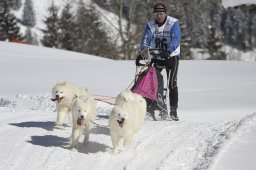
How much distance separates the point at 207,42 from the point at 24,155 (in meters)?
57.5

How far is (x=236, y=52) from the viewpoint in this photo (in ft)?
265

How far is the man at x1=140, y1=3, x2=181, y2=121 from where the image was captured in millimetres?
8133

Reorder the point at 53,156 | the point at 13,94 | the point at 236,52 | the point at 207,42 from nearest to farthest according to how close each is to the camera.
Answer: the point at 53,156, the point at 13,94, the point at 207,42, the point at 236,52

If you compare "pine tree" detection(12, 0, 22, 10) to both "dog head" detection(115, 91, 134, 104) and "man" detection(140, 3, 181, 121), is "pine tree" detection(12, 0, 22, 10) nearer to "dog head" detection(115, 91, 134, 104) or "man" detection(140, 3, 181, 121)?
"man" detection(140, 3, 181, 121)

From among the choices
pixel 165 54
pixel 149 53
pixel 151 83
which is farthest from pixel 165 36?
pixel 151 83

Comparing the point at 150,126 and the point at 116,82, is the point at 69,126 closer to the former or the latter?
the point at 150,126

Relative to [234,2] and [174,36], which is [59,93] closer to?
[174,36]

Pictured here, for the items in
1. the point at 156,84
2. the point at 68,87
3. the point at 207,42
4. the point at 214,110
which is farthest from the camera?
the point at 207,42

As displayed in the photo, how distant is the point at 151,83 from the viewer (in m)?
7.93

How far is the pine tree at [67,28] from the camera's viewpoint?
49.4 metres

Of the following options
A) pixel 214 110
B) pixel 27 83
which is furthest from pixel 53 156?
pixel 27 83

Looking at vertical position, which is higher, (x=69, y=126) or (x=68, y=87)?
(x=68, y=87)

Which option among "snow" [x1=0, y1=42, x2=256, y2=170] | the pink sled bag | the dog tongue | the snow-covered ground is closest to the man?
the pink sled bag

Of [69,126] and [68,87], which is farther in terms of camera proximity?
[69,126]
